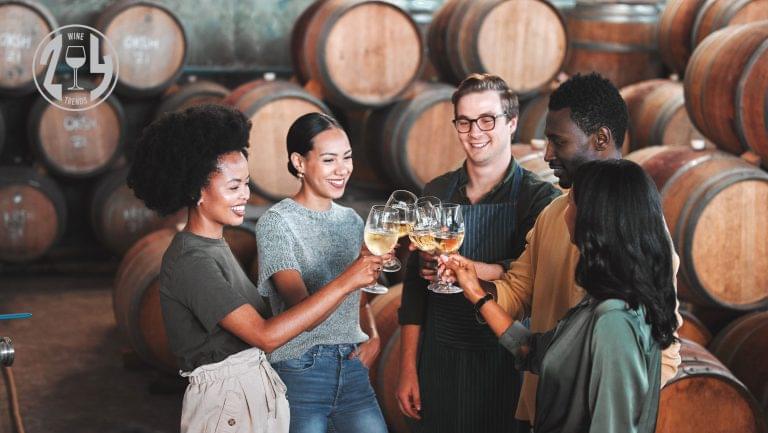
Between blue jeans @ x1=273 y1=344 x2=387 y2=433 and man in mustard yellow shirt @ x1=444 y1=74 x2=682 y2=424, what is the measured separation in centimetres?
42

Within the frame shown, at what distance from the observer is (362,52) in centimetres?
A: 567

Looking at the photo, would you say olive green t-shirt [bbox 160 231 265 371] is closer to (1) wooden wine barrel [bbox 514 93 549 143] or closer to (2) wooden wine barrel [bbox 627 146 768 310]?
(2) wooden wine barrel [bbox 627 146 768 310]

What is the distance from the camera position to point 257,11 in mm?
8547

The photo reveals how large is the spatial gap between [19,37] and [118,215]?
1.57 meters

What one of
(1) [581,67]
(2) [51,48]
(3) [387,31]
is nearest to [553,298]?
(3) [387,31]

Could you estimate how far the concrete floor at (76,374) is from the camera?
4.71m

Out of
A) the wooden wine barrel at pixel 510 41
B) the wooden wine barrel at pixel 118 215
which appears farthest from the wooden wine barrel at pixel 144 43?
the wooden wine barrel at pixel 510 41

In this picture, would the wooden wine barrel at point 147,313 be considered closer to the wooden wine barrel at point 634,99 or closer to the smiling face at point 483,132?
the smiling face at point 483,132

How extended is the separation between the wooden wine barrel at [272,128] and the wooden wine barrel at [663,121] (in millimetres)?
2054

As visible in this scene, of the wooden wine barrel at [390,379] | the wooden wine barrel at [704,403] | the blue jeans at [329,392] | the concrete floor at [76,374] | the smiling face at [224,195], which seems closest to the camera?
the smiling face at [224,195]

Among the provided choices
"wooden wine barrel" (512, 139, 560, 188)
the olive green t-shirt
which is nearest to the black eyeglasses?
the olive green t-shirt

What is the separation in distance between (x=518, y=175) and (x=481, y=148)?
158mm

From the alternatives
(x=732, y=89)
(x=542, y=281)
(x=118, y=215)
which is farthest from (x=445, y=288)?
(x=118, y=215)

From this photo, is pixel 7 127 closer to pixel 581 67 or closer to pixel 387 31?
pixel 387 31
